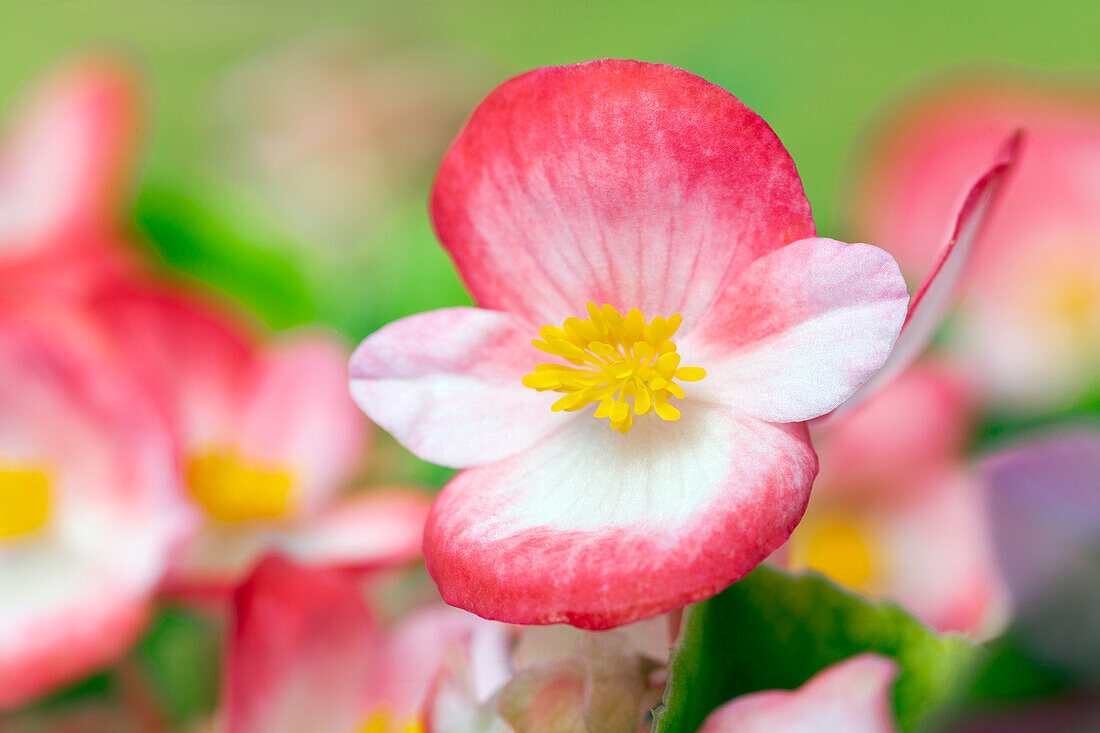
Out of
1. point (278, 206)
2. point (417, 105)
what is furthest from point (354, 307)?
point (417, 105)

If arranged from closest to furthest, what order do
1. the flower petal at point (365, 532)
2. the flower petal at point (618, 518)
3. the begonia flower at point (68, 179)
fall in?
1. the flower petal at point (618, 518)
2. the flower petal at point (365, 532)
3. the begonia flower at point (68, 179)

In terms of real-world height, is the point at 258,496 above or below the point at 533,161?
below

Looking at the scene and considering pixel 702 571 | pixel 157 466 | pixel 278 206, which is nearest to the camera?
pixel 702 571

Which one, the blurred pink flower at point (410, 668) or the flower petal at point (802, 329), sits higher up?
the flower petal at point (802, 329)

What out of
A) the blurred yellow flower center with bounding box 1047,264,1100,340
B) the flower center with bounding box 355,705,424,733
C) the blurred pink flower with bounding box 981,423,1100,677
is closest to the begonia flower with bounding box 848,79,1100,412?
the blurred yellow flower center with bounding box 1047,264,1100,340

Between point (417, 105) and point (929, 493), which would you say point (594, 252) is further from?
point (417, 105)

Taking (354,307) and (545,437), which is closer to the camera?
(545,437)

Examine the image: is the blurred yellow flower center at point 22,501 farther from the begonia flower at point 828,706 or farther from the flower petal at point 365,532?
the begonia flower at point 828,706

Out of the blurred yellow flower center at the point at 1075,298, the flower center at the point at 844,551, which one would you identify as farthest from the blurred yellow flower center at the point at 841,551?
the blurred yellow flower center at the point at 1075,298
